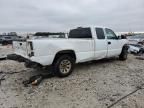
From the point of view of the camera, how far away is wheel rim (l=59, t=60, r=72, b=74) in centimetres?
572

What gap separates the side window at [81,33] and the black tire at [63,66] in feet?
4.84

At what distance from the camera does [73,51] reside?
598 centimetres

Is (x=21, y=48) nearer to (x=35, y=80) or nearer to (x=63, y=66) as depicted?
(x=35, y=80)

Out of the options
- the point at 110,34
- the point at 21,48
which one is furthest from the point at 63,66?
the point at 110,34

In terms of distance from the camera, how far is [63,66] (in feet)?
19.0

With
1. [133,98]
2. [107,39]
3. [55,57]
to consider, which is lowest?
[133,98]

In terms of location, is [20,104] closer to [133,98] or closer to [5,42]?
[133,98]

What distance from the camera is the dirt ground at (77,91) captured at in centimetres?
391

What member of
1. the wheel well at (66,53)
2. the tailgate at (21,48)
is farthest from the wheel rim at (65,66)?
the tailgate at (21,48)

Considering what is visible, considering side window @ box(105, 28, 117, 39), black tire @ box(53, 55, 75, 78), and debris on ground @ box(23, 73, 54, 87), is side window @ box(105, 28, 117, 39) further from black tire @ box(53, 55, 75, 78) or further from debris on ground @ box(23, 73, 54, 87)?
debris on ground @ box(23, 73, 54, 87)

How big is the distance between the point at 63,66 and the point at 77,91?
4.63 feet

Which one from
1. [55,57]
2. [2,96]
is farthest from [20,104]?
[55,57]

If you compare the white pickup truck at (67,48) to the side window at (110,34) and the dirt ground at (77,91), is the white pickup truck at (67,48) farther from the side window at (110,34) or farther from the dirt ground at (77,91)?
the dirt ground at (77,91)

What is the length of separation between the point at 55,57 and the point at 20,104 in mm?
2126
